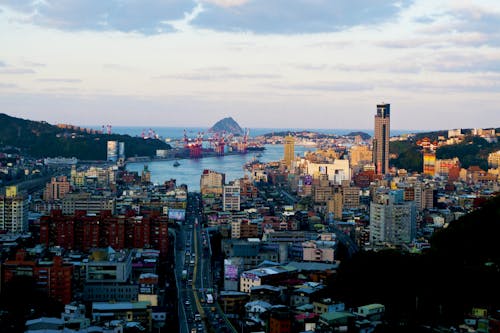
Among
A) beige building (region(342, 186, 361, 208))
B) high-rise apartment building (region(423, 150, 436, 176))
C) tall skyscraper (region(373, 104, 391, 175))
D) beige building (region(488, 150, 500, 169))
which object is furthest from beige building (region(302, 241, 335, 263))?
beige building (region(488, 150, 500, 169))

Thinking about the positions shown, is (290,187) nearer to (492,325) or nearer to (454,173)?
(454,173)

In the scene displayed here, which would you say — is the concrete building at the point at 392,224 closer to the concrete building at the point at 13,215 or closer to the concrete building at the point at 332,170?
the concrete building at the point at 13,215

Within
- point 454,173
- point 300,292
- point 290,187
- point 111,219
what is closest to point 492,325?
point 300,292

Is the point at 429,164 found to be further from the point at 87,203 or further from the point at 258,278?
the point at 258,278

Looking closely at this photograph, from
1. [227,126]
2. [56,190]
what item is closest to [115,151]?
[56,190]

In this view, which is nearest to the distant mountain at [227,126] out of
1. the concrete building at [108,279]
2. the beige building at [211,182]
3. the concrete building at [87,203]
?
the beige building at [211,182]

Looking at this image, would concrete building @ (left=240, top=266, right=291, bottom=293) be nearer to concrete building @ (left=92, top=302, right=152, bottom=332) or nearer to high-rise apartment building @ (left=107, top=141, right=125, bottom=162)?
concrete building @ (left=92, top=302, right=152, bottom=332)
